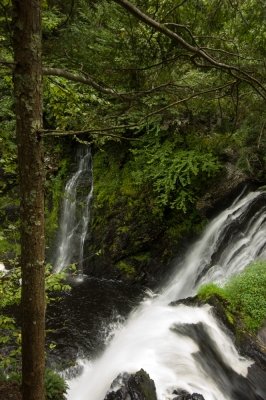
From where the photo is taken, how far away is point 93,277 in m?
10.8

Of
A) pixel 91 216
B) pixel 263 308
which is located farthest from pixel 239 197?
pixel 91 216

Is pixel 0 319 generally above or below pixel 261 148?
below

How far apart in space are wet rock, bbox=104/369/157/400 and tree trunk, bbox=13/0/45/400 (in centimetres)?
198

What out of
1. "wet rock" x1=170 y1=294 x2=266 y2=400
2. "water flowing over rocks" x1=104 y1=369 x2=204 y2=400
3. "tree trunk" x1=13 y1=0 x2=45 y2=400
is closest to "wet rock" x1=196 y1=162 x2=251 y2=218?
"wet rock" x1=170 y1=294 x2=266 y2=400

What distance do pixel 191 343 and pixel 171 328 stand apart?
516 millimetres

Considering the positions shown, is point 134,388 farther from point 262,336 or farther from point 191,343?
point 262,336

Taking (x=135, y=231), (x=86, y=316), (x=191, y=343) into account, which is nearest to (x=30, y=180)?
(x=191, y=343)

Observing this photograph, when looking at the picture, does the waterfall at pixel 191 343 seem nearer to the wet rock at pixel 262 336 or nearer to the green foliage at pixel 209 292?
the green foliage at pixel 209 292

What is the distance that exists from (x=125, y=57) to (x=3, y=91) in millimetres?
9042

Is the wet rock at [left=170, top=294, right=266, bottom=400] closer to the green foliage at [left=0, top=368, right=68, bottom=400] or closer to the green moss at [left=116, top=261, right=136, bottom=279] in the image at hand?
the green foliage at [left=0, top=368, right=68, bottom=400]

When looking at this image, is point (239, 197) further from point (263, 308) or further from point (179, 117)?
point (263, 308)

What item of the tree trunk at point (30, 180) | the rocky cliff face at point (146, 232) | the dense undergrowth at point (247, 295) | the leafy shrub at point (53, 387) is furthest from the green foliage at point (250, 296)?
the tree trunk at point (30, 180)

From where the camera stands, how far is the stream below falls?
16.5ft

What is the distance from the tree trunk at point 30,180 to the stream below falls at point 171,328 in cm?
272
